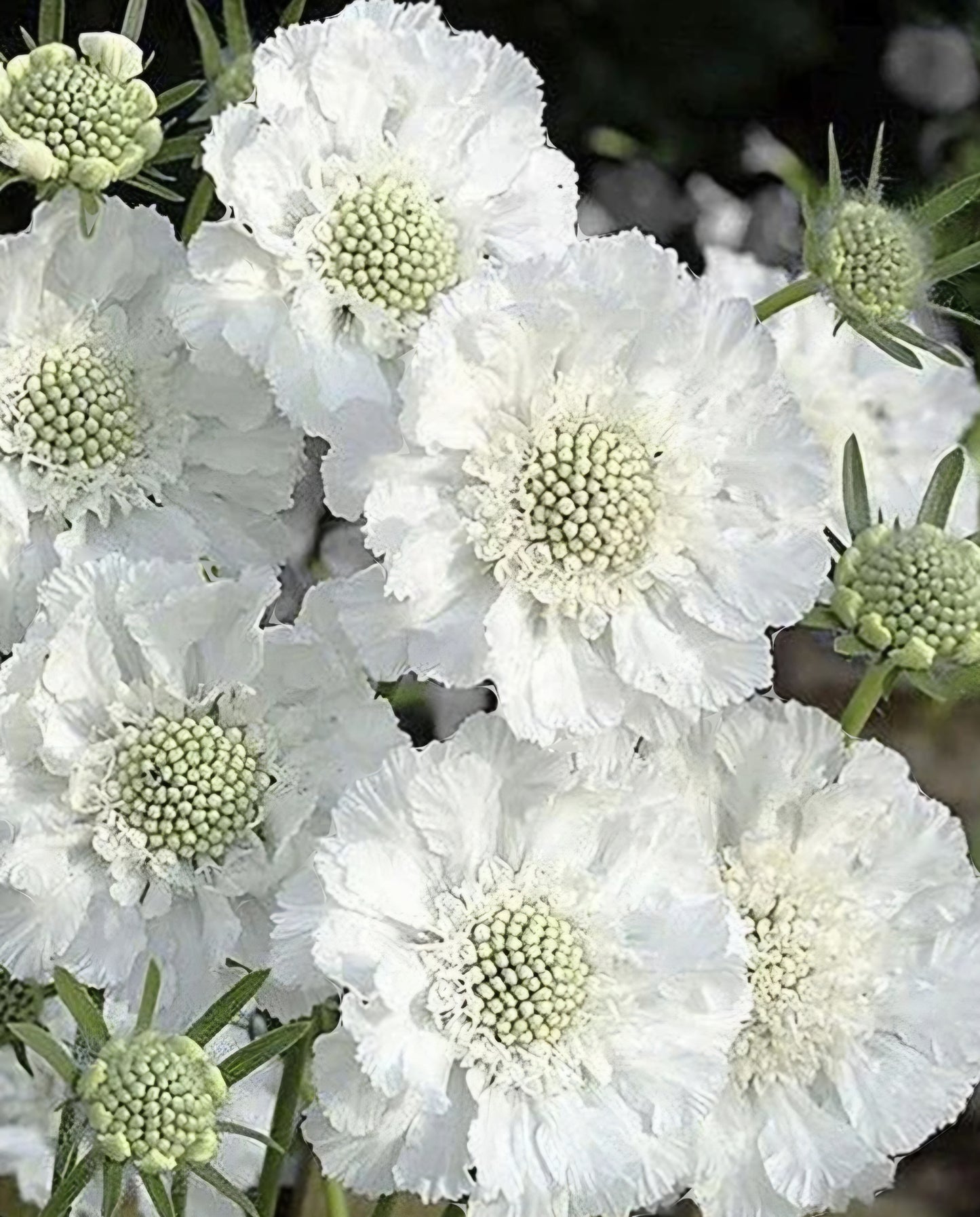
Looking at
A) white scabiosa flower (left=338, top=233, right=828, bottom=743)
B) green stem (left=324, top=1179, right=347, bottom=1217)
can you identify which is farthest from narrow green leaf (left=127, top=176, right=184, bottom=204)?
green stem (left=324, top=1179, right=347, bottom=1217)

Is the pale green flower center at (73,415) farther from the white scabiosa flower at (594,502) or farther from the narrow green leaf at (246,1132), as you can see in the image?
the narrow green leaf at (246,1132)

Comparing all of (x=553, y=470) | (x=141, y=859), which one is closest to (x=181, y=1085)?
(x=141, y=859)

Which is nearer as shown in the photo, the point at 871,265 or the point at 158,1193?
the point at 158,1193

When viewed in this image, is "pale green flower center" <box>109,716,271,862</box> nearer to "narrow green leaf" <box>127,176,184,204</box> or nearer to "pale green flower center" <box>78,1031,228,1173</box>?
"pale green flower center" <box>78,1031,228,1173</box>

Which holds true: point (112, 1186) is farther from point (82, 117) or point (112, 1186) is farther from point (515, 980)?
point (82, 117)

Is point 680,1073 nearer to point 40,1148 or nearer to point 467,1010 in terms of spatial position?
point 467,1010

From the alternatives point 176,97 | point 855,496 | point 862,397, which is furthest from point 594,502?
point 862,397

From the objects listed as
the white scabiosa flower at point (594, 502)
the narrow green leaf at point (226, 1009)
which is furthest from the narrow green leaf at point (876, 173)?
the narrow green leaf at point (226, 1009)
